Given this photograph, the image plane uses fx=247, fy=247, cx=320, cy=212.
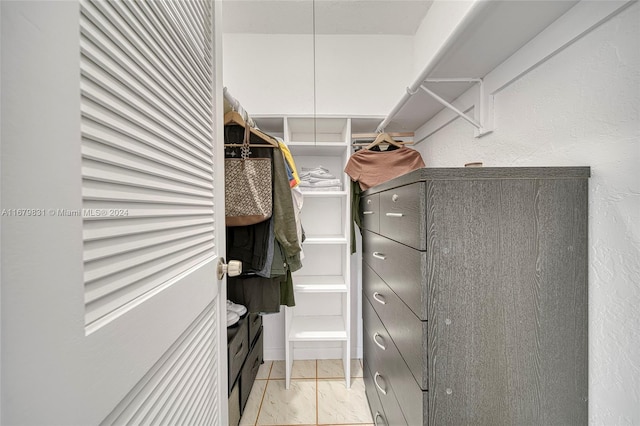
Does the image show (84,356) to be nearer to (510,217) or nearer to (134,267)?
(134,267)

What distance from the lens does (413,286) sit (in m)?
0.77

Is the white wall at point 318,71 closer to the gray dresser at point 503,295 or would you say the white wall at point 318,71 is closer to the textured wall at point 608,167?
the textured wall at point 608,167

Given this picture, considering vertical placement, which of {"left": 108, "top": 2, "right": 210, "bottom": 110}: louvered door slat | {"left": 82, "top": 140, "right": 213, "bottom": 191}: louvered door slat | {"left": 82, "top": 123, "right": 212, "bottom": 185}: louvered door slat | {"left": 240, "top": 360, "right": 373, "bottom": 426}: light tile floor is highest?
{"left": 108, "top": 2, "right": 210, "bottom": 110}: louvered door slat

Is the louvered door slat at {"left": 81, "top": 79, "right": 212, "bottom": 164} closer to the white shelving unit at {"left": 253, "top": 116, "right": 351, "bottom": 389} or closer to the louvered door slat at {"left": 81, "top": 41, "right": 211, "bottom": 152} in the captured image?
the louvered door slat at {"left": 81, "top": 41, "right": 211, "bottom": 152}

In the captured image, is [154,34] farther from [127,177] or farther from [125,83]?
[127,177]

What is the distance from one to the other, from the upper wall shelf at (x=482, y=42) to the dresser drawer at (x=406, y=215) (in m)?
0.43

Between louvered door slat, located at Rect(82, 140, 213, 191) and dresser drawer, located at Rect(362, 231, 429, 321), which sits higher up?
louvered door slat, located at Rect(82, 140, 213, 191)

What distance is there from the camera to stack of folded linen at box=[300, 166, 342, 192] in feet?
5.73

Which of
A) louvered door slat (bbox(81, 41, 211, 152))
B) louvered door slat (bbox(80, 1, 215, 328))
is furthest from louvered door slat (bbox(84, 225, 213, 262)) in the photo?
louvered door slat (bbox(81, 41, 211, 152))

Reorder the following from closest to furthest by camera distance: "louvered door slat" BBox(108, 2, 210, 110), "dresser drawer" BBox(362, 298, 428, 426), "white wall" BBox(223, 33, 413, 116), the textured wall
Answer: "louvered door slat" BBox(108, 2, 210, 110) < the textured wall < "dresser drawer" BBox(362, 298, 428, 426) < "white wall" BBox(223, 33, 413, 116)

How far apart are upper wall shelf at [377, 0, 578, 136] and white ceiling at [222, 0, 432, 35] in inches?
31.7

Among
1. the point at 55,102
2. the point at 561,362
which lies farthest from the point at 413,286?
the point at 55,102

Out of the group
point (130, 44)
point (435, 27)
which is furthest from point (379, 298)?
point (435, 27)

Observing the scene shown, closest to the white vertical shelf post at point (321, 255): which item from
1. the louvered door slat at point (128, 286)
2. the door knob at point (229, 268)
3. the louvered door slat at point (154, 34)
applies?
the door knob at point (229, 268)
